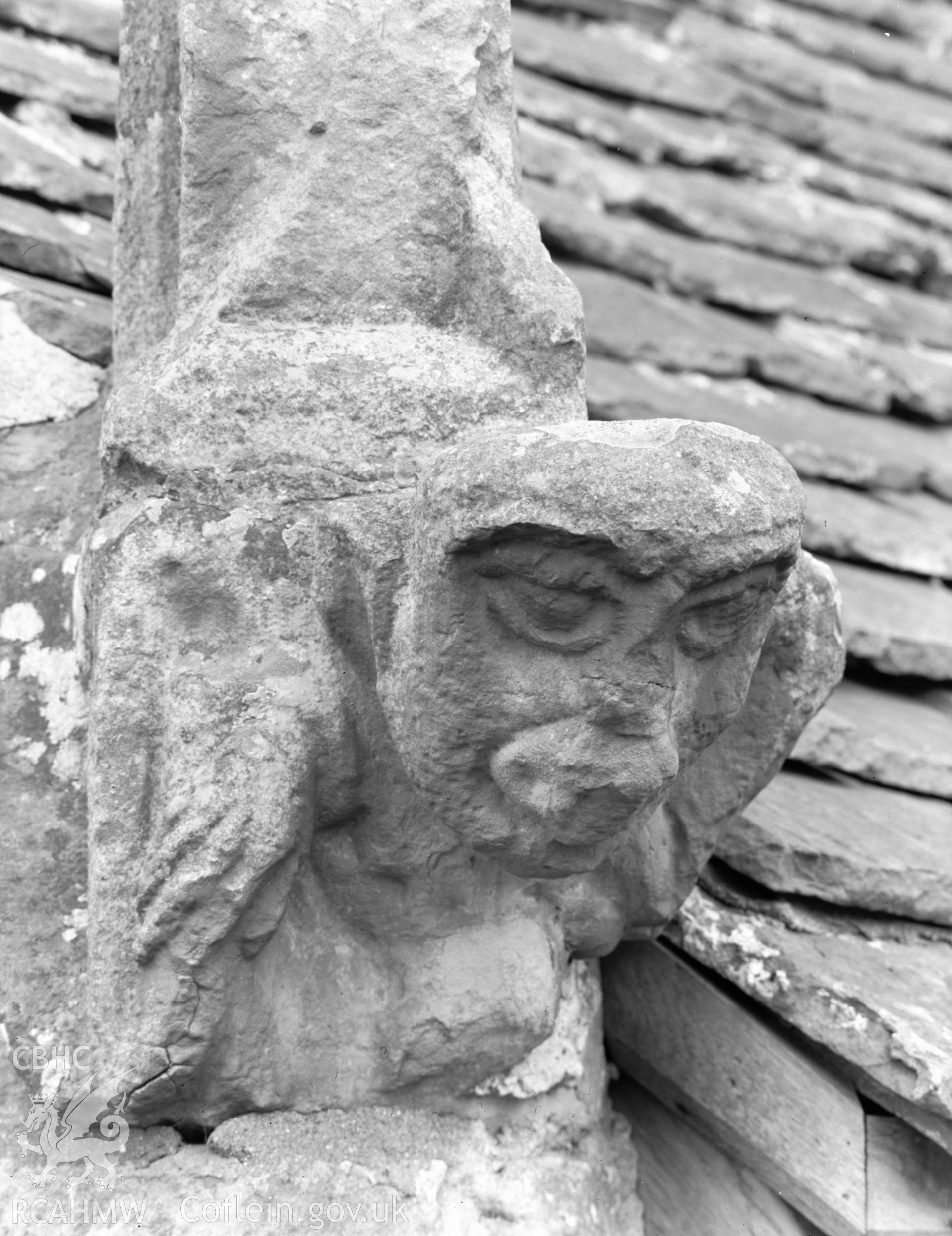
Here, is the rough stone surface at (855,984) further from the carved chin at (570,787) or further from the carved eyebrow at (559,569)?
the carved eyebrow at (559,569)

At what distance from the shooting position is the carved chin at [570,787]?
116cm

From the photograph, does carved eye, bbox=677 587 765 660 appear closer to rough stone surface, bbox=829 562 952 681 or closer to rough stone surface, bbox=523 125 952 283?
rough stone surface, bbox=829 562 952 681

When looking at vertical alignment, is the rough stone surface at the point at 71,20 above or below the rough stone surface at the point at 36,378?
above

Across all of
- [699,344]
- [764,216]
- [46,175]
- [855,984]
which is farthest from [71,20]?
[855,984]

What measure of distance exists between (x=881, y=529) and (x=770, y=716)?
0.97 meters

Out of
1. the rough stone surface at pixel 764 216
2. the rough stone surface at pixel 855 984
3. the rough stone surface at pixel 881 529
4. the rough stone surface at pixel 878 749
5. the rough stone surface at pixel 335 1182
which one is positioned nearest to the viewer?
the rough stone surface at pixel 335 1182

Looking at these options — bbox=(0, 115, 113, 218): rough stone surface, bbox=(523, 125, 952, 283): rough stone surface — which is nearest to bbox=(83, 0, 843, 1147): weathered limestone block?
bbox=(0, 115, 113, 218): rough stone surface

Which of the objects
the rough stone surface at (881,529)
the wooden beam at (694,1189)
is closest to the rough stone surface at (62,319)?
the rough stone surface at (881,529)

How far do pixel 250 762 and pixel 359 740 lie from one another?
0.36 ft

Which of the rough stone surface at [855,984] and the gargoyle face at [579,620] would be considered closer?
the gargoyle face at [579,620]

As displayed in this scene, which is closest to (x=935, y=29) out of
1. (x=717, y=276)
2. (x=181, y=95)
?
(x=717, y=276)

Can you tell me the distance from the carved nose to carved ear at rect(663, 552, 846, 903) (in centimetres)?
24

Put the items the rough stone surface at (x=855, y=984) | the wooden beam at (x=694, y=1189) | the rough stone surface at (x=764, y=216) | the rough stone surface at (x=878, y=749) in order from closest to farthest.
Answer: the rough stone surface at (x=855, y=984)
the wooden beam at (x=694, y=1189)
the rough stone surface at (x=878, y=749)
the rough stone surface at (x=764, y=216)

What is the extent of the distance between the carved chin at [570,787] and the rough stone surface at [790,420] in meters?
1.11
